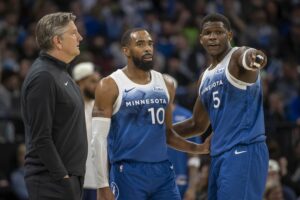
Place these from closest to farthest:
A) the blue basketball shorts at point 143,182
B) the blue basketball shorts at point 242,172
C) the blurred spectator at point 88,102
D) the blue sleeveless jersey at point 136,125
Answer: the blue basketball shorts at point 242,172 → the blue basketball shorts at point 143,182 → the blue sleeveless jersey at point 136,125 → the blurred spectator at point 88,102

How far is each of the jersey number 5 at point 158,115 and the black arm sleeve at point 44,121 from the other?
4.38 feet

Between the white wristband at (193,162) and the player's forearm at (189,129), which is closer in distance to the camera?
the player's forearm at (189,129)

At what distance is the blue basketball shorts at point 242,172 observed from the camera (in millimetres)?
6801

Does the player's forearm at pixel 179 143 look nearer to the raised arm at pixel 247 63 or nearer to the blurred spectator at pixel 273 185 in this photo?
the raised arm at pixel 247 63

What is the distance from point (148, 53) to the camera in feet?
24.2

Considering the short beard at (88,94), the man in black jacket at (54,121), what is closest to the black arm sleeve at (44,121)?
the man in black jacket at (54,121)

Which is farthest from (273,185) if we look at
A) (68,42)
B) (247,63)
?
(68,42)

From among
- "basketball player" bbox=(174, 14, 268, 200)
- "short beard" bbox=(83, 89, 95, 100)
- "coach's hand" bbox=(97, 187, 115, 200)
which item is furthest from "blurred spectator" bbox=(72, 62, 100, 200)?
"basketball player" bbox=(174, 14, 268, 200)

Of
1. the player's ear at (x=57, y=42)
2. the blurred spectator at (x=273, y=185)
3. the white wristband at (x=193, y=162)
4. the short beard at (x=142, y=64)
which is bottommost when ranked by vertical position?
the blurred spectator at (x=273, y=185)

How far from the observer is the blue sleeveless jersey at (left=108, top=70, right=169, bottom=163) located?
7203 mm

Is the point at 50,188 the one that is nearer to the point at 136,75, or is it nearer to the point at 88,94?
the point at 136,75

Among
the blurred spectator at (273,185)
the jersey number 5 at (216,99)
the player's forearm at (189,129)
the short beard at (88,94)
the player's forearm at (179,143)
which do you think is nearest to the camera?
the jersey number 5 at (216,99)

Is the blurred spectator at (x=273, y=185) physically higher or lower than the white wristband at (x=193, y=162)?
lower

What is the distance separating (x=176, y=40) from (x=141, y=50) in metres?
8.62
